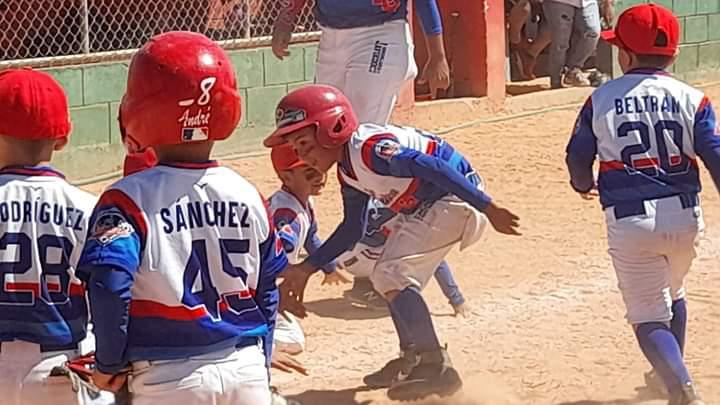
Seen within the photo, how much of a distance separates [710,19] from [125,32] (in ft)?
22.8

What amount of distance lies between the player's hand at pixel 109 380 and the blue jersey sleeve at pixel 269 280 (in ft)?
1.26

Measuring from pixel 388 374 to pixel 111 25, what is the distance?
5.37m

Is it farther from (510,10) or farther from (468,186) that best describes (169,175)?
(510,10)

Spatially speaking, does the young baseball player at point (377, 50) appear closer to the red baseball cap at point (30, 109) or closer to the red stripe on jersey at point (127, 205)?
the red baseball cap at point (30, 109)

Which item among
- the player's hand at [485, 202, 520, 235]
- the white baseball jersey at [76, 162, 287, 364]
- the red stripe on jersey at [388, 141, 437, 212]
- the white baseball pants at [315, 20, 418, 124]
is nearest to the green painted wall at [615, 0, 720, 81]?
the white baseball pants at [315, 20, 418, 124]

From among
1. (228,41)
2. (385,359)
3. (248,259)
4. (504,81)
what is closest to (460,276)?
(385,359)

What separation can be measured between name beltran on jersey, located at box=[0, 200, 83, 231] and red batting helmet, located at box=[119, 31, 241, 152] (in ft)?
1.52

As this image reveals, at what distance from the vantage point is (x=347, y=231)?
561cm

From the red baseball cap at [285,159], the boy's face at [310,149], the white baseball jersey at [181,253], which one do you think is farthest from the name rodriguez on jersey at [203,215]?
the red baseball cap at [285,159]

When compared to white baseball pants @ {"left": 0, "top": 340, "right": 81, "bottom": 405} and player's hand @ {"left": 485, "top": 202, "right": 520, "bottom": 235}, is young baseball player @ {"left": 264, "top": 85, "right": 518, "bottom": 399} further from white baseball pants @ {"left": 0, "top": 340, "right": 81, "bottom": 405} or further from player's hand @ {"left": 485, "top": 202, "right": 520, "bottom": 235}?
white baseball pants @ {"left": 0, "top": 340, "right": 81, "bottom": 405}

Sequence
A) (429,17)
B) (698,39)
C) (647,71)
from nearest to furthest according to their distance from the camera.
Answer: (647,71) → (429,17) → (698,39)

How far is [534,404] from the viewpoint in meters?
5.73

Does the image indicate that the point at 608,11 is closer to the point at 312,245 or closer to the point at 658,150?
the point at 312,245

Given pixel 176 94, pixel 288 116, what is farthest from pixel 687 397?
pixel 176 94
